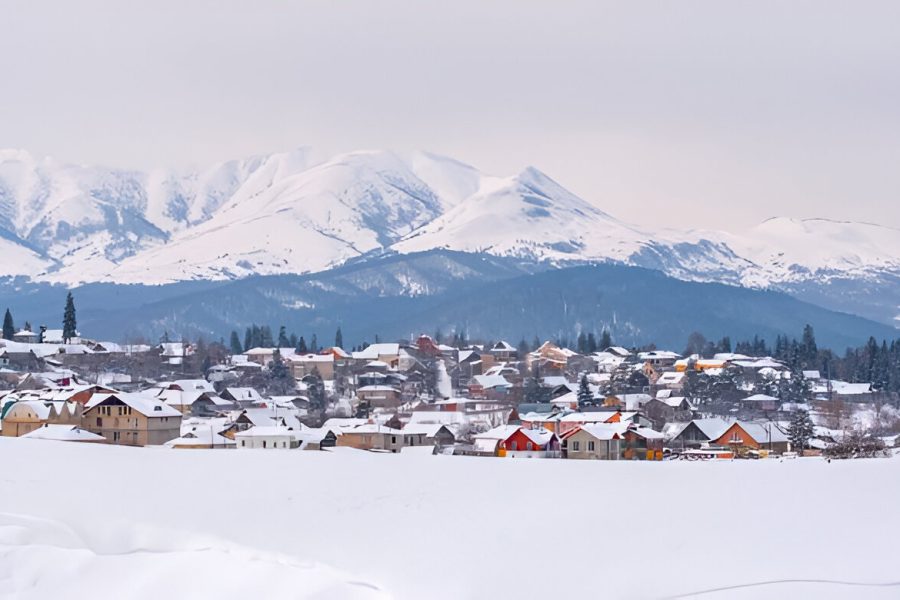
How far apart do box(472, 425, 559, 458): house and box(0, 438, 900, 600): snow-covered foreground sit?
26.5 meters

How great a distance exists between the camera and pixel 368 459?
18938 millimetres

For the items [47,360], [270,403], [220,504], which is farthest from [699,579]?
[47,360]

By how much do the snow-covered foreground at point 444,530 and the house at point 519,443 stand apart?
26.5m

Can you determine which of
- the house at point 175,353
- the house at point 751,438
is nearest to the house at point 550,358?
the house at point 175,353

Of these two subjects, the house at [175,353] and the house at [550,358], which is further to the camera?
the house at [550,358]

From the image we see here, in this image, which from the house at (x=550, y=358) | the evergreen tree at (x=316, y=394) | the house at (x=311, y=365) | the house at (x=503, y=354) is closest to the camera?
the evergreen tree at (x=316, y=394)

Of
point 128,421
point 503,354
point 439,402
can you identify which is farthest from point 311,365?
point 128,421

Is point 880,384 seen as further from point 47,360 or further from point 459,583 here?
point 459,583

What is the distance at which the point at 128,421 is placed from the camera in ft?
158

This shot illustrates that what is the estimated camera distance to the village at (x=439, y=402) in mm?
46250

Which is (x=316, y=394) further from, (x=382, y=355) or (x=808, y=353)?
(x=808, y=353)

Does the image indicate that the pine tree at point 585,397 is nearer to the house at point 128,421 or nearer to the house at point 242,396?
the house at point 242,396

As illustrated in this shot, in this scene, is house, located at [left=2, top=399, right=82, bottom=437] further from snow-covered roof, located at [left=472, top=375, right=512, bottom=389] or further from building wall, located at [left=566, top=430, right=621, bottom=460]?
snow-covered roof, located at [left=472, top=375, right=512, bottom=389]

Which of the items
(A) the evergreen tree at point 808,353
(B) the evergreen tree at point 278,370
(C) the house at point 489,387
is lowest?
(C) the house at point 489,387
